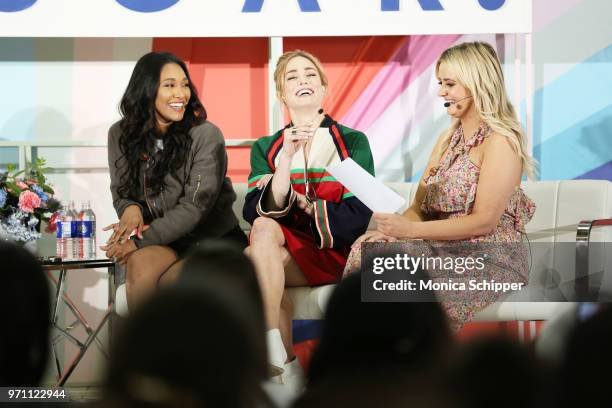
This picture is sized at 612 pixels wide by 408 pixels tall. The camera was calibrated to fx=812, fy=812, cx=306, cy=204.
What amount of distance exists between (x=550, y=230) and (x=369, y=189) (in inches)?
46.2

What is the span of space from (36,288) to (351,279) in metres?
0.21

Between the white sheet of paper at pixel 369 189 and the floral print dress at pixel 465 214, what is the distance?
133mm

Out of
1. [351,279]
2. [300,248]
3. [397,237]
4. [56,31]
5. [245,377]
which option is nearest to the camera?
[245,377]

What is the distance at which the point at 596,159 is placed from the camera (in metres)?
4.39

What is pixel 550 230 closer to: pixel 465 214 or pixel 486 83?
pixel 465 214

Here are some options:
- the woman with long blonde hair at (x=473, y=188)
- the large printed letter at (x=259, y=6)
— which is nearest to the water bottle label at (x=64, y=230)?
the large printed letter at (x=259, y=6)

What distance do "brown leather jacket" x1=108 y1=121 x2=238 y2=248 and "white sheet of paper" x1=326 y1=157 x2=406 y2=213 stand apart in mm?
774

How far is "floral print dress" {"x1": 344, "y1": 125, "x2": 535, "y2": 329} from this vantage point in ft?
8.95

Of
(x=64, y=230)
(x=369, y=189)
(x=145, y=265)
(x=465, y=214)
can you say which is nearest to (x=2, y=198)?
(x=64, y=230)

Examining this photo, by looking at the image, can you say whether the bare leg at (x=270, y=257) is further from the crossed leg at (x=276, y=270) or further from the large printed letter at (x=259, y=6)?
the large printed letter at (x=259, y=6)

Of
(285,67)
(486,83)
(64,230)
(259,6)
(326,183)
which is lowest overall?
(64,230)

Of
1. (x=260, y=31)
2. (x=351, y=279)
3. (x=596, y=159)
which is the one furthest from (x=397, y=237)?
(x=351, y=279)

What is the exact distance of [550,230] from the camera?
3.54m

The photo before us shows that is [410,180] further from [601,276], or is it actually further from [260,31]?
[601,276]
